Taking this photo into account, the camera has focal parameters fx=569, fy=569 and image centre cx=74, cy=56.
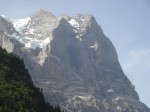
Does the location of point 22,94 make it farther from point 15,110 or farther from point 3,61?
point 3,61

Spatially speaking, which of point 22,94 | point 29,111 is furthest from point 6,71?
point 29,111

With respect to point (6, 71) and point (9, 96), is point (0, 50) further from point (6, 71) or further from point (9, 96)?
point (9, 96)

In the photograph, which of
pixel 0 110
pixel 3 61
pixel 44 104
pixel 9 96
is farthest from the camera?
pixel 3 61

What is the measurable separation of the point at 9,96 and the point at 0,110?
328 inches

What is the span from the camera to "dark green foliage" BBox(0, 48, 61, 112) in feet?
252

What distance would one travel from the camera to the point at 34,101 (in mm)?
82312

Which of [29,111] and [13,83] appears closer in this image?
[29,111]

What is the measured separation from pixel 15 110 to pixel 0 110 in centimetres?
361

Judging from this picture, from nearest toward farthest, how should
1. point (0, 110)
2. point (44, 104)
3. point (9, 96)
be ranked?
point (0, 110) < point (9, 96) < point (44, 104)

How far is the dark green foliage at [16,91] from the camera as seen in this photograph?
76.8m

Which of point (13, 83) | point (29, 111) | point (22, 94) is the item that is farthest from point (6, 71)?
point (29, 111)

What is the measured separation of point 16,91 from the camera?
A: 83250 millimetres

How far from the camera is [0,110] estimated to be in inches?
2803

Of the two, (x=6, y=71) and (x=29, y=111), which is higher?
(x=6, y=71)
